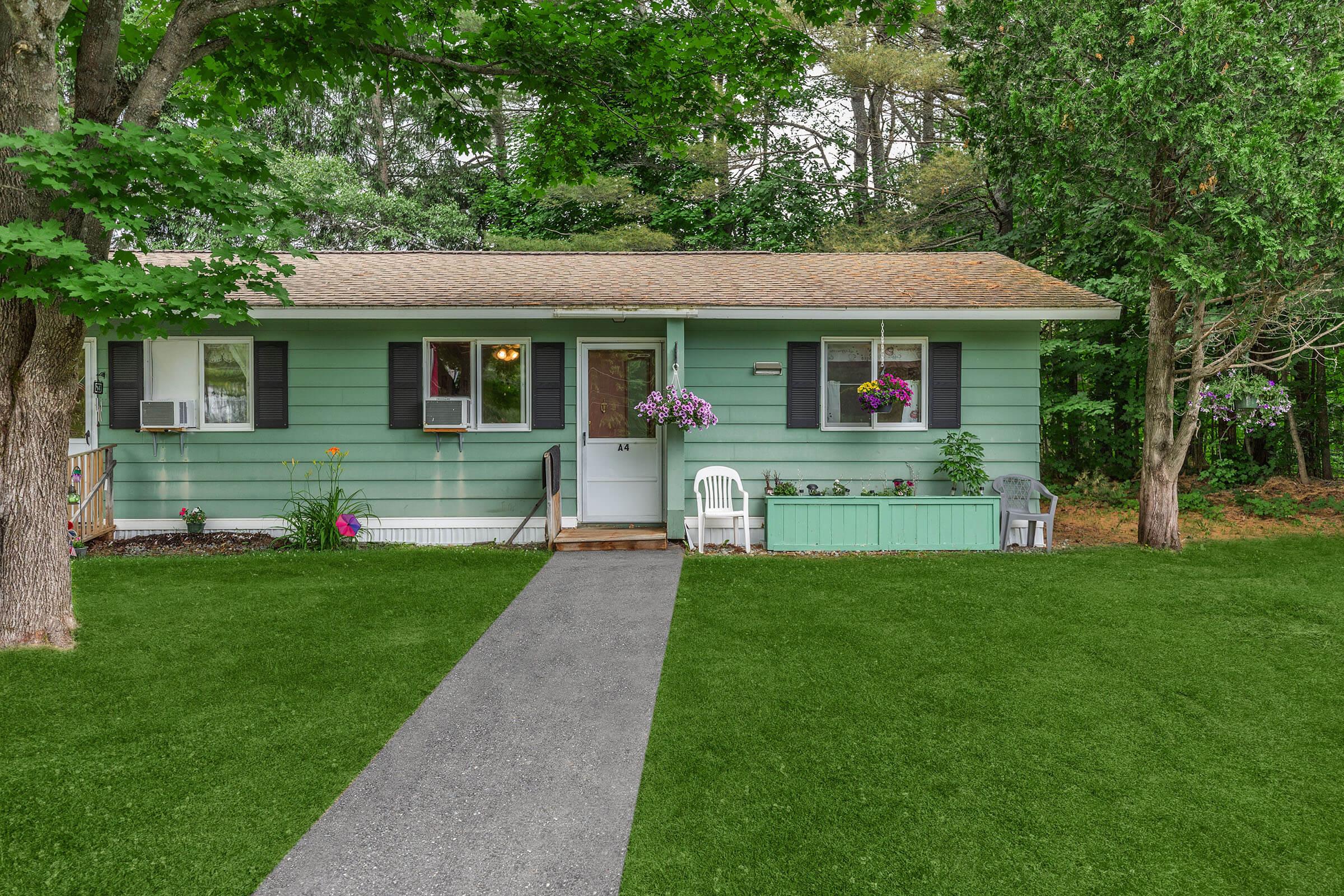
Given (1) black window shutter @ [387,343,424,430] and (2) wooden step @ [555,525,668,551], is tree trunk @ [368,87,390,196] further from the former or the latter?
(2) wooden step @ [555,525,668,551]

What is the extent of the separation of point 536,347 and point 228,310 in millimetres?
3918

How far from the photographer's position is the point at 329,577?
250 inches

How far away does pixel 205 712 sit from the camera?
359cm

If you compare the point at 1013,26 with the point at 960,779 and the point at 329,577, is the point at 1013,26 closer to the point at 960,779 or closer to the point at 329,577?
the point at 960,779

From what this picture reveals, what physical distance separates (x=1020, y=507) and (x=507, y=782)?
21.5 ft

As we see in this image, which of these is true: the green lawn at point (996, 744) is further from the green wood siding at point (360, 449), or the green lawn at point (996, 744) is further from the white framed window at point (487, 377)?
the white framed window at point (487, 377)

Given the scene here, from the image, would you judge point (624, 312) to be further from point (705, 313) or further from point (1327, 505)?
point (1327, 505)

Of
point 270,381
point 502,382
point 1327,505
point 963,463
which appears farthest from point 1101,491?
point 270,381

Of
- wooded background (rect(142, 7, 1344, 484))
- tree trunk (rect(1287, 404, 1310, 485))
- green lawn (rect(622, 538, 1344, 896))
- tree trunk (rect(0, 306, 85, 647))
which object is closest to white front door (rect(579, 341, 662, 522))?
green lawn (rect(622, 538, 1344, 896))

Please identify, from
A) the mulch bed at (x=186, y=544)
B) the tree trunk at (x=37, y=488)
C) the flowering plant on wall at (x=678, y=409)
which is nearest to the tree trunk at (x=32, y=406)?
the tree trunk at (x=37, y=488)

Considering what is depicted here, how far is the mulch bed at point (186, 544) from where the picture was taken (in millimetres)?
7465

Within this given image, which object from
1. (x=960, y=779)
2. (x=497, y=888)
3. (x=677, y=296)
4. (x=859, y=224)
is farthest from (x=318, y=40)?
(x=859, y=224)

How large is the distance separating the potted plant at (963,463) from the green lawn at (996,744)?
197 cm

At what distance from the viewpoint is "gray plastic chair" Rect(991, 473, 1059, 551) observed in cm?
773
